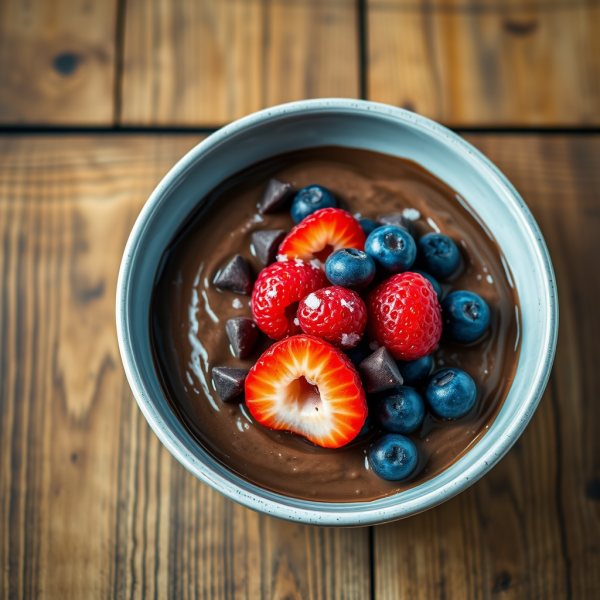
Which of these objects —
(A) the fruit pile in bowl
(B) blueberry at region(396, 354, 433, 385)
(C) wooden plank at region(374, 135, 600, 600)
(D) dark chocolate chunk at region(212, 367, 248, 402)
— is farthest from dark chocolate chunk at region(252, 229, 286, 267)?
(C) wooden plank at region(374, 135, 600, 600)

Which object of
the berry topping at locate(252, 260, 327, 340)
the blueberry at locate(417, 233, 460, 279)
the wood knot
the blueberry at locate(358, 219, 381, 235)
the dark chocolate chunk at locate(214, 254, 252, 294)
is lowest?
the berry topping at locate(252, 260, 327, 340)

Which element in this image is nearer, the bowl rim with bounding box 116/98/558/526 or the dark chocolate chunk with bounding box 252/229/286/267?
the bowl rim with bounding box 116/98/558/526

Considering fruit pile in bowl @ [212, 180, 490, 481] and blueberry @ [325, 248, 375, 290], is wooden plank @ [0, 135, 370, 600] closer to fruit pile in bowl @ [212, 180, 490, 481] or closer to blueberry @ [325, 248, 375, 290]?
fruit pile in bowl @ [212, 180, 490, 481]

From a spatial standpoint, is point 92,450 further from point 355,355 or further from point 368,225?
point 368,225

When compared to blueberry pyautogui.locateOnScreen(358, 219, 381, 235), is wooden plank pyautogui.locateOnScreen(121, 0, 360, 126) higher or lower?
higher

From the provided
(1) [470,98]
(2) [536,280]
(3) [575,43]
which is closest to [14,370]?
(2) [536,280]

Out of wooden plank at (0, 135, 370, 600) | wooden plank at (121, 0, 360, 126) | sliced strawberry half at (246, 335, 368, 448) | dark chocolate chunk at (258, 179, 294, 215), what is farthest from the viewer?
wooden plank at (121, 0, 360, 126)

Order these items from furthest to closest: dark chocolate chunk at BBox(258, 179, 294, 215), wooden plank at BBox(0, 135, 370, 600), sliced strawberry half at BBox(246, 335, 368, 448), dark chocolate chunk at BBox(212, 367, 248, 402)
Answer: wooden plank at BBox(0, 135, 370, 600) < dark chocolate chunk at BBox(258, 179, 294, 215) < dark chocolate chunk at BBox(212, 367, 248, 402) < sliced strawberry half at BBox(246, 335, 368, 448)
